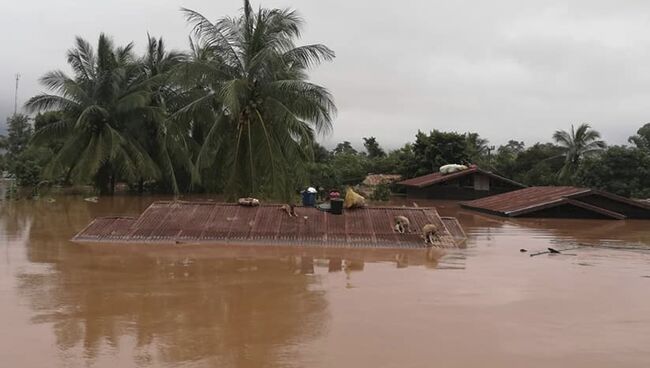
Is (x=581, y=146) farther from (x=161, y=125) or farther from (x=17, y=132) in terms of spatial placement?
(x=17, y=132)

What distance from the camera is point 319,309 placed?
684 centimetres

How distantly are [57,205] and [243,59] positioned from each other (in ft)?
39.5

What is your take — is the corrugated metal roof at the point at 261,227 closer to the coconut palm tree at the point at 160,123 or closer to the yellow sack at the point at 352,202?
the yellow sack at the point at 352,202

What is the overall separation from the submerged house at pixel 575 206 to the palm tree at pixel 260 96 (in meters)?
9.33

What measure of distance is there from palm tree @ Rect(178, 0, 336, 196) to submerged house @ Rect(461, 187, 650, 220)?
9.33 meters

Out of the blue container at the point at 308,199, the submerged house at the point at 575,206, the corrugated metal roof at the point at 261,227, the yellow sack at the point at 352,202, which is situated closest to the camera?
the corrugated metal roof at the point at 261,227

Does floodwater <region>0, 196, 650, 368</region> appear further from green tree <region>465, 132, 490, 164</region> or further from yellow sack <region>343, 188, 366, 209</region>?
green tree <region>465, 132, 490, 164</region>

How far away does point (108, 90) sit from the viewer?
2545cm

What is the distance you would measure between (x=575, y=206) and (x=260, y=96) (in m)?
12.7

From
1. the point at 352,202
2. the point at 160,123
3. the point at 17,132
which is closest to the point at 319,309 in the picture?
the point at 352,202

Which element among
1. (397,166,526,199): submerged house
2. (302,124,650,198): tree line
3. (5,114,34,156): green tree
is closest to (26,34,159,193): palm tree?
(302,124,650,198): tree line

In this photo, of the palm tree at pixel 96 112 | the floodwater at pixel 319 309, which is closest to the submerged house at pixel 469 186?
the palm tree at pixel 96 112

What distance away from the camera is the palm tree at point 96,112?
2427 cm

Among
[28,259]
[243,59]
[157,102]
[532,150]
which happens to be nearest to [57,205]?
[157,102]
